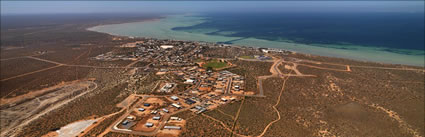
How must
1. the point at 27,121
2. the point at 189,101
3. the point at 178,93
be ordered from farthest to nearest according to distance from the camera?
the point at 178,93 → the point at 189,101 → the point at 27,121

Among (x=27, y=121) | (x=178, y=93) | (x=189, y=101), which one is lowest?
(x=27, y=121)

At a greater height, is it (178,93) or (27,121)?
(178,93)

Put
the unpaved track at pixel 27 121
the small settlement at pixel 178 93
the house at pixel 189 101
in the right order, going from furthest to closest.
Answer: the house at pixel 189 101
the unpaved track at pixel 27 121
the small settlement at pixel 178 93

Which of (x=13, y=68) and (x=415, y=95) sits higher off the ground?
(x=13, y=68)

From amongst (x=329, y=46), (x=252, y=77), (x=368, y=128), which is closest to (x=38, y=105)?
(x=252, y=77)

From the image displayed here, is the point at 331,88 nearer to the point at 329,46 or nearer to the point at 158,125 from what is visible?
the point at 158,125

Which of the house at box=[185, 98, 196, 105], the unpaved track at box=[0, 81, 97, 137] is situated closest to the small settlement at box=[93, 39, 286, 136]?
the house at box=[185, 98, 196, 105]

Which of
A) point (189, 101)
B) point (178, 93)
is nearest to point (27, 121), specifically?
point (178, 93)

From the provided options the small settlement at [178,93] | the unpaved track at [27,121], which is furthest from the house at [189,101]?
the unpaved track at [27,121]

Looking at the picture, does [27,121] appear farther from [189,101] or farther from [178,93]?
[189,101]

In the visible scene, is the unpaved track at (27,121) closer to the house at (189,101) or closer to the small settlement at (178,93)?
the small settlement at (178,93)

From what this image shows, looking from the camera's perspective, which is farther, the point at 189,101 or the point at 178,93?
the point at 178,93
